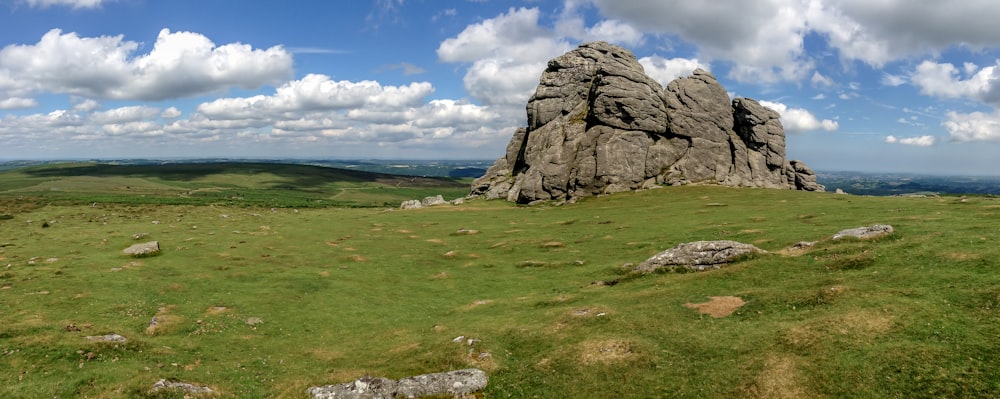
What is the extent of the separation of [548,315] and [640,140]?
384ft

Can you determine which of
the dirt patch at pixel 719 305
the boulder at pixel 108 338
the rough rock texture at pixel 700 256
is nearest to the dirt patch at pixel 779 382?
the dirt patch at pixel 719 305

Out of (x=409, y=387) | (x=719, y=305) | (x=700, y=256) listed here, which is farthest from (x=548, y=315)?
(x=700, y=256)

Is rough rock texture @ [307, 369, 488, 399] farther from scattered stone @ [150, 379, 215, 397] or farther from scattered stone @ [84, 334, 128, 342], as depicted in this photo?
scattered stone @ [84, 334, 128, 342]

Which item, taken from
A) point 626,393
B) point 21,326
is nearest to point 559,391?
point 626,393

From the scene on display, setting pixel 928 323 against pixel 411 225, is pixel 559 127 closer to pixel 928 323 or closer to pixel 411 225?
pixel 411 225

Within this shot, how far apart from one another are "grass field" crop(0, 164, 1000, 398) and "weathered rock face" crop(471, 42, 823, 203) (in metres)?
62.7

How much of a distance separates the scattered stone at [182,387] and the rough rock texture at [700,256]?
38373 mm

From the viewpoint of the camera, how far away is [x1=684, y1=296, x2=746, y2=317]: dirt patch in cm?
3297

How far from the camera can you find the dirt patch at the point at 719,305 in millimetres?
32969

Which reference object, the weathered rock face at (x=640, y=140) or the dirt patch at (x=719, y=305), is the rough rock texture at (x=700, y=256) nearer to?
the dirt patch at (x=719, y=305)

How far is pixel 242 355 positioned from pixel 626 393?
2913 cm

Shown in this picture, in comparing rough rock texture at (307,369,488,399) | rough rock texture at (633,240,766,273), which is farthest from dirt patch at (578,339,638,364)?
rough rock texture at (633,240,766,273)

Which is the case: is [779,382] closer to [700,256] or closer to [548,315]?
[548,315]

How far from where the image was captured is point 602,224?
Result: 90.2m
